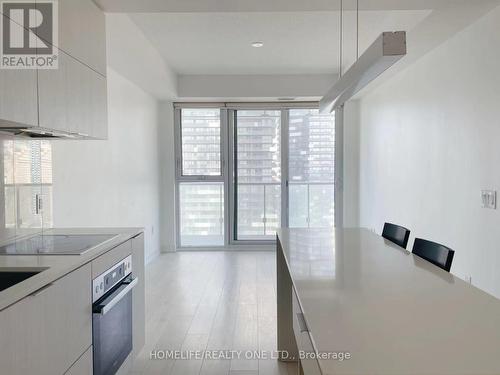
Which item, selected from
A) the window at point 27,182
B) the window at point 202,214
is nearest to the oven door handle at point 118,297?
the window at point 27,182

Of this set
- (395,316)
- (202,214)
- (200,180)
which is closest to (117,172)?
(200,180)

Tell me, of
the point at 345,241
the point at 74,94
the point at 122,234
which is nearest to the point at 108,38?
the point at 74,94

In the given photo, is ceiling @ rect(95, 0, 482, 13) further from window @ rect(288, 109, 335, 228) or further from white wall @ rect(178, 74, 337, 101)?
window @ rect(288, 109, 335, 228)

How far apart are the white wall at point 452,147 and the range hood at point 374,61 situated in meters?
1.19

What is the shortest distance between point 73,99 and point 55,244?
0.83 meters

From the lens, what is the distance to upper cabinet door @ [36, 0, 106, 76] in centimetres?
221

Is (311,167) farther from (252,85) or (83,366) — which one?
(83,366)

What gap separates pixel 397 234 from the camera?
9.43 feet

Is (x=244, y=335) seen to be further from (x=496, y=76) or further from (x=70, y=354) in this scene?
(x=496, y=76)

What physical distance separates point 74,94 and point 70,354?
4.58ft

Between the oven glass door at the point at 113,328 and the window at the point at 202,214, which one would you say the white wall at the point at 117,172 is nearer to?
the window at the point at 202,214

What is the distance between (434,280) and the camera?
1.70 meters

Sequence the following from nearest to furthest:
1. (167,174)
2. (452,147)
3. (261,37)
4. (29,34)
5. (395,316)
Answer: (395,316) < (29,34) < (452,147) < (261,37) < (167,174)

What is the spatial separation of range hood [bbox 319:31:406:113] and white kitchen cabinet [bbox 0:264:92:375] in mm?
1621
